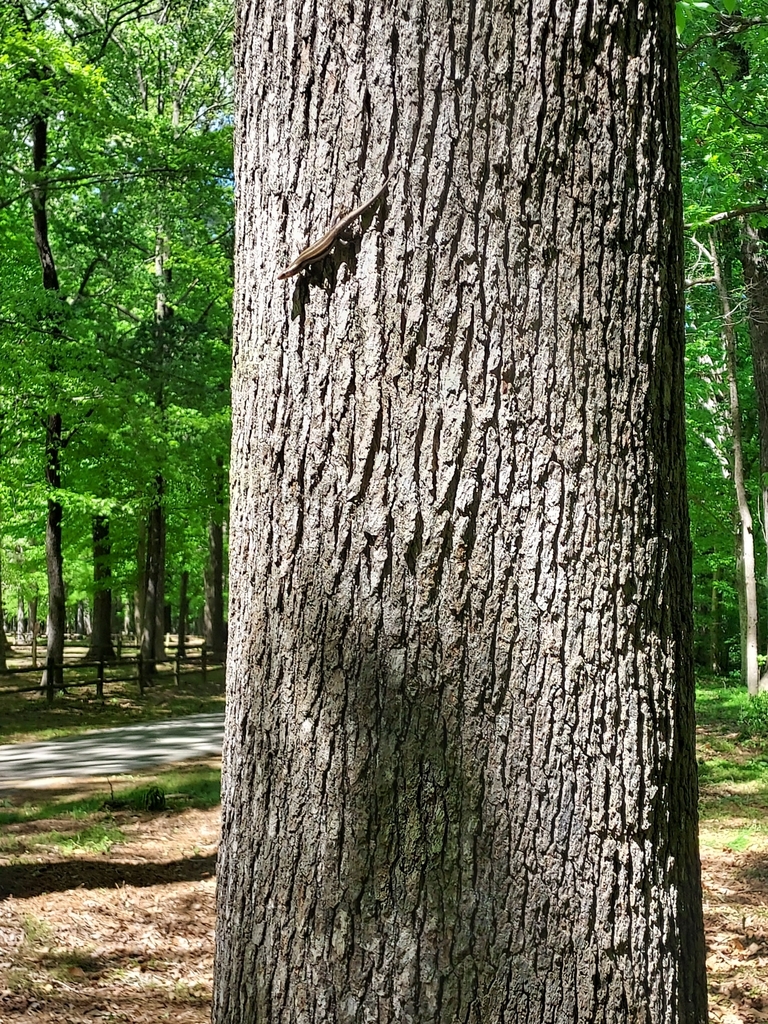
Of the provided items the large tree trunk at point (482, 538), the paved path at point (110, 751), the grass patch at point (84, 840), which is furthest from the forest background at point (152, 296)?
the large tree trunk at point (482, 538)

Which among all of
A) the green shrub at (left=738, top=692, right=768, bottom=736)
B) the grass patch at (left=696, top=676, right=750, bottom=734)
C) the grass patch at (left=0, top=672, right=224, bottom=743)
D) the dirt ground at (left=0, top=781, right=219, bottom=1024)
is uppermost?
the dirt ground at (left=0, top=781, right=219, bottom=1024)

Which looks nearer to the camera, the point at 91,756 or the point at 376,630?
the point at 376,630

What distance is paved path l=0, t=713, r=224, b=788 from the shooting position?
10383 millimetres

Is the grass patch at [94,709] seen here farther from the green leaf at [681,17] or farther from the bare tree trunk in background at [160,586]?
the green leaf at [681,17]

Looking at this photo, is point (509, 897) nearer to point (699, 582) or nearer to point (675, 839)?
point (675, 839)

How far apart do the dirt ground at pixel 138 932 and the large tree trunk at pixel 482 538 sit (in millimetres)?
2923

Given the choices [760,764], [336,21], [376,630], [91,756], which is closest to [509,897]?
[376,630]

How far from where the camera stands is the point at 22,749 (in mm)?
12812

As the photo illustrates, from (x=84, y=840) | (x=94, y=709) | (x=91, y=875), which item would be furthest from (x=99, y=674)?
(x=91, y=875)

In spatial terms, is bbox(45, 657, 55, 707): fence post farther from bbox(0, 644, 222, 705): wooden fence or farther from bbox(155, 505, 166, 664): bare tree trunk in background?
bbox(155, 505, 166, 664): bare tree trunk in background

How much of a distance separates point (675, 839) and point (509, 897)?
350mm

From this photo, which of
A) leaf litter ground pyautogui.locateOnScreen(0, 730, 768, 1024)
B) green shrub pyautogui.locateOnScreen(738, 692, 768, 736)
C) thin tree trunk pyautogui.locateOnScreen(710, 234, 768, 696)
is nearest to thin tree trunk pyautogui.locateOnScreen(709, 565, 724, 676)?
thin tree trunk pyautogui.locateOnScreen(710, 234, 768, 696)

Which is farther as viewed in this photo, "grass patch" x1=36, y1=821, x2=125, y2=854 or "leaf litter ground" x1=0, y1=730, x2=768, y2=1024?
"grass patch" x1=36, y1=821, x2=125, y2=854

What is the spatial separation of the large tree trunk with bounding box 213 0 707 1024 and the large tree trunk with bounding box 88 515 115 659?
763 inches
